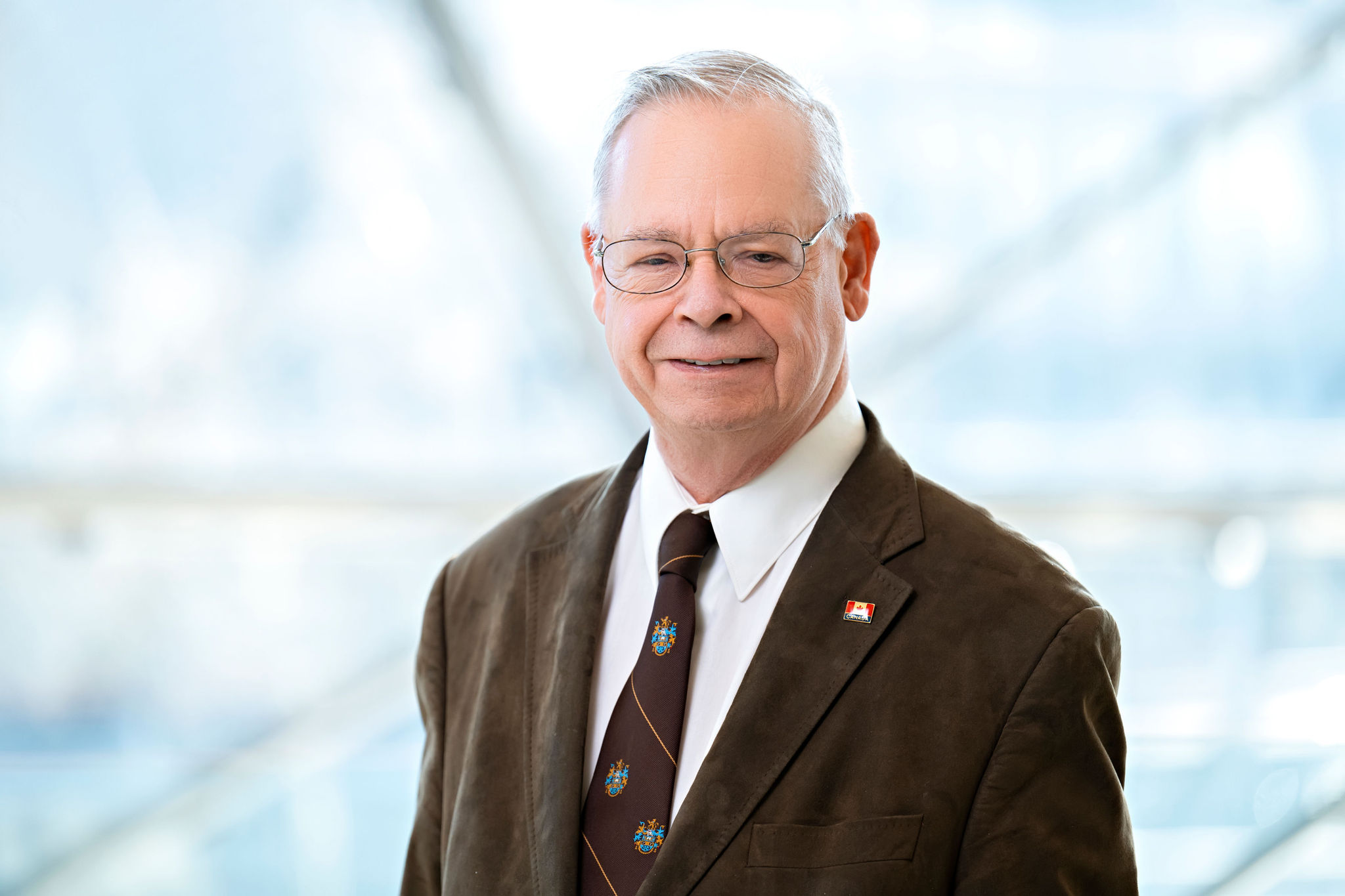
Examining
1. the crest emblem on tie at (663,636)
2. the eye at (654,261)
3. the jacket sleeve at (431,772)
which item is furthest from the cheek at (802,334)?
the jacket sleeve at (431,772)

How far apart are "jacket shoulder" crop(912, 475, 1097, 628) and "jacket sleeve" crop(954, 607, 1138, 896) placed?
27 mm

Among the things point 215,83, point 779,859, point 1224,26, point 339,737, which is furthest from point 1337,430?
point 215,83

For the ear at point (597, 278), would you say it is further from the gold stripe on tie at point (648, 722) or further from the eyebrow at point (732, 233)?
the gold stripe on tie at point (648, 722)

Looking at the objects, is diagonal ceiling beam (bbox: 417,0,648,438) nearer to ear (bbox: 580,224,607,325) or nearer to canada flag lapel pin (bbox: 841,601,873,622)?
ear (bbox: 580,224,607,325)

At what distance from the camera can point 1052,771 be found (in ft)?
2.72

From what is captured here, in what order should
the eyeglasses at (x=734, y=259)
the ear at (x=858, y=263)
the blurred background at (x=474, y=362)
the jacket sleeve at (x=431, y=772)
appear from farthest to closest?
the blurred background at (x=474, y=362)
the jacket sleeve at (x=431, y=772)
the ear at (x=858, y=263)
the eyeglasses at (x=734, y=259)

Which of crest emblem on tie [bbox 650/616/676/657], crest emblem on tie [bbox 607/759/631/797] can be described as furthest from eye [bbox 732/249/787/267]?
crest emblem on tie [bbox 607/759/631/797]

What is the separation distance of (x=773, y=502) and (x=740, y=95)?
36 cm

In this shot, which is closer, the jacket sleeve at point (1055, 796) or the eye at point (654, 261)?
the jacket sleeve at point (1055, 796)

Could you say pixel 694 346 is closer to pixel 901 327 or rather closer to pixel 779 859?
pixel 779 859

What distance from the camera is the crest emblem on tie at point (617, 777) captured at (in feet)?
3.07

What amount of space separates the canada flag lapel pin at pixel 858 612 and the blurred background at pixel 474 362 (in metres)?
1.62

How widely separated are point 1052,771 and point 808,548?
27cm

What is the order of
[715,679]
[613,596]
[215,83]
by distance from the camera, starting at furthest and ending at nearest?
[215,83]
[613,596]
[715,679]
